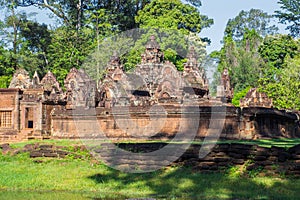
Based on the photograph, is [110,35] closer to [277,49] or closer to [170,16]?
[170,16]

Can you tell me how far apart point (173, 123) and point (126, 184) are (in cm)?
753

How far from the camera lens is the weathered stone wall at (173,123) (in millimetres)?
20281

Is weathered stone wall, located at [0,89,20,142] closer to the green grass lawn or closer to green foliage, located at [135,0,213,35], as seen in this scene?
the green grass lawn

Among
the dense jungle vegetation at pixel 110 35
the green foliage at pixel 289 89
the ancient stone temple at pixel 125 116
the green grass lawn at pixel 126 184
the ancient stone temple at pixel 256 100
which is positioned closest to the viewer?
the green grass lawn at pixel 126 184

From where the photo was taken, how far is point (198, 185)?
41.2ft

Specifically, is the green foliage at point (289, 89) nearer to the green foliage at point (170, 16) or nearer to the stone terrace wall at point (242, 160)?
the green foliage at point (170, 16)

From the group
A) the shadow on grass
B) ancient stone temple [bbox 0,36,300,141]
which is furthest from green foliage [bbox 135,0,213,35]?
the shadow on grass

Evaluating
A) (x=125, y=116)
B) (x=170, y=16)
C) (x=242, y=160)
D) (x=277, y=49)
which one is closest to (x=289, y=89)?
(x=277, y=49)

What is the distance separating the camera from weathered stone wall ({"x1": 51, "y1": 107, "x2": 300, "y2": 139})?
20.3 metres

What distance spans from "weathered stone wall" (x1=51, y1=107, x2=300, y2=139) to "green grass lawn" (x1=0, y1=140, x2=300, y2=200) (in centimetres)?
567

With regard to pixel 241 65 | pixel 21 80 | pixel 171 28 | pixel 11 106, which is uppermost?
pixel 171 28

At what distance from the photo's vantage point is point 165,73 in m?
34.2

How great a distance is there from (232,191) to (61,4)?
1773 inches

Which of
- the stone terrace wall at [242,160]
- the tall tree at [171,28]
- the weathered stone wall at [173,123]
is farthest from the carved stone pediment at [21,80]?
the stone terrace wall at [242,160]
